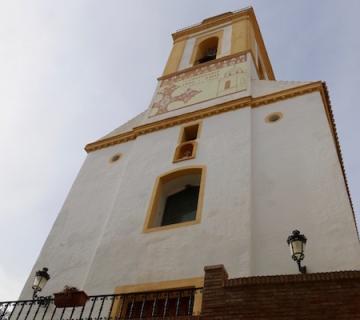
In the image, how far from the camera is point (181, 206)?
11781 mm

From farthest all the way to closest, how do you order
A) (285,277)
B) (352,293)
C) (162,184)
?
(162,184) < (285,277) < (352,293)

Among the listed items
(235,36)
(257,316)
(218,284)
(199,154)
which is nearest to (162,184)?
(199,154)

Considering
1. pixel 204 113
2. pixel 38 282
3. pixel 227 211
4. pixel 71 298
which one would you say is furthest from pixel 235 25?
pixel 71 298

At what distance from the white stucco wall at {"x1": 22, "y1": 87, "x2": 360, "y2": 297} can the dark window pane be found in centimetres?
68

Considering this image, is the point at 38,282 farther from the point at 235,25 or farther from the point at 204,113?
the point at 235,25

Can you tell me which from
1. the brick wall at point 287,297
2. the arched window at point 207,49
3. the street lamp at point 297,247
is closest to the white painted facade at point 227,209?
the street lamp at point 297,247

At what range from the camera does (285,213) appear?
949cm

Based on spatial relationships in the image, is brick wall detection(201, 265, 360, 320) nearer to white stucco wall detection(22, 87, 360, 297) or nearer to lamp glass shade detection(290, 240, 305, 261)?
lamp glass shade detection(290, 240, 305, 261)

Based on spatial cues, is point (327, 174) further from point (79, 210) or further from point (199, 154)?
point (79, 210)

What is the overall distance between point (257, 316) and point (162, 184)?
647 cm

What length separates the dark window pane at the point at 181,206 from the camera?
37.1ft

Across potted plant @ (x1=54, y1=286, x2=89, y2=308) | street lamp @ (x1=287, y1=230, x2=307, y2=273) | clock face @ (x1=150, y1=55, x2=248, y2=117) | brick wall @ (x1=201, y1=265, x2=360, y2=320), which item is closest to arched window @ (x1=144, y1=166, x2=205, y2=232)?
potted plant @ (x1=54, y1=286, x2=89, y2=308)

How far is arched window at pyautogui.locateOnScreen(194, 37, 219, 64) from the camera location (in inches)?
760

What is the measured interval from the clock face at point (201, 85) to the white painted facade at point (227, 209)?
4.13 ft
